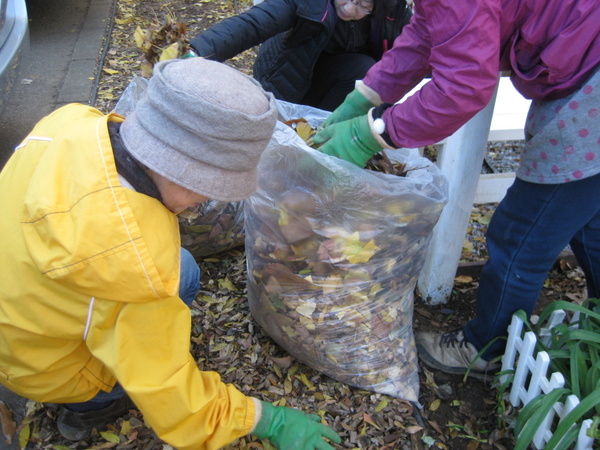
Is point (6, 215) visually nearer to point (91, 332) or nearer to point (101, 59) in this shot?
point (91, 332)

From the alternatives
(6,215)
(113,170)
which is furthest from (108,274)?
(6,215)

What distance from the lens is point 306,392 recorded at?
5.49 ft

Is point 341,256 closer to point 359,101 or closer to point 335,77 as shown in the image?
point 359,101

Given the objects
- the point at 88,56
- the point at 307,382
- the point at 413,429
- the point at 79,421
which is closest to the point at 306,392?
the point at 307,382

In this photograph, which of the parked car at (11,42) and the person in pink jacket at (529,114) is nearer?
the person in pink jacket at (529,114)

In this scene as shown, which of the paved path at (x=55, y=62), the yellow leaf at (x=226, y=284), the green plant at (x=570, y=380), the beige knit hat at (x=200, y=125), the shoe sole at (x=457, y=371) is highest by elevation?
the beige knit hat at (x=200, y=125)

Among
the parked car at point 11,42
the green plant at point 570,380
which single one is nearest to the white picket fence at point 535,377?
the green plant at point 570,380

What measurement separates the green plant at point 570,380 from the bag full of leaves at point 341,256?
1.16 ft

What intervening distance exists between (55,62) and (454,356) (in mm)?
3217

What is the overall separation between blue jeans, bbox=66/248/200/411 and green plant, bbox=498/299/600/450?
0.95 m

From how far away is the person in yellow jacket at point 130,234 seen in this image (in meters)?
0.92

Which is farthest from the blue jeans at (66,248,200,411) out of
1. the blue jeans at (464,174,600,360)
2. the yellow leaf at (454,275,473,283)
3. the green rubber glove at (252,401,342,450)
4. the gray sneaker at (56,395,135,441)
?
the yellow leaf at (454,275,473,283)

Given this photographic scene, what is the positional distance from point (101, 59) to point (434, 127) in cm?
303

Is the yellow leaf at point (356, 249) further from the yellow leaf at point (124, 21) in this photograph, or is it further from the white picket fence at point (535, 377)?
the yellow leaf at point (124, 21)
